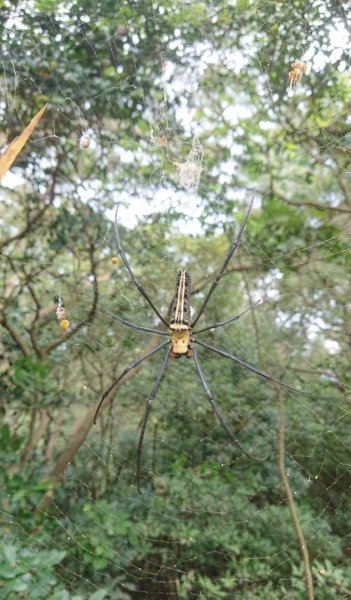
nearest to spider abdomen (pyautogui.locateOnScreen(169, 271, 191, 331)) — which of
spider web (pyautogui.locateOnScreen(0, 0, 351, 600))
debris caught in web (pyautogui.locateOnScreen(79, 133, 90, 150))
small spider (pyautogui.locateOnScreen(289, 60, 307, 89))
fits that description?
spider web (pyautogui.locateOnScreen(0, 0, 351, 600))

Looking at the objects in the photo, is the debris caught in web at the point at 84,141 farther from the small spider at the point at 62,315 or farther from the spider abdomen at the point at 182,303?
the spider abdomen at the point at 182,303

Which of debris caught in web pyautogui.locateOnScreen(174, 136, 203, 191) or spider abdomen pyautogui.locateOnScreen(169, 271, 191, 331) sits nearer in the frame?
spider abdomen pyautogui.locateOnScreen(169, 271, 191, 331)

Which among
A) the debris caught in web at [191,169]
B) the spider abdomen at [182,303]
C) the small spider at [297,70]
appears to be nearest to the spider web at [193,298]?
the debris caught in web at [191,169]

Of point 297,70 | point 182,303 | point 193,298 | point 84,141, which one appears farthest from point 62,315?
point 297,70

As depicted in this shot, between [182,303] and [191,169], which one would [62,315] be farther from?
[191,169]

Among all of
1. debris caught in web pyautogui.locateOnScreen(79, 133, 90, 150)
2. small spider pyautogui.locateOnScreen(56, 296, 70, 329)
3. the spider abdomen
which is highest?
debris caught in web pyautogui.locateOnScreen(79, 133, 90, 150)

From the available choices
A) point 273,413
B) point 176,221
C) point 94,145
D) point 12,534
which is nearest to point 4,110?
point 94,145

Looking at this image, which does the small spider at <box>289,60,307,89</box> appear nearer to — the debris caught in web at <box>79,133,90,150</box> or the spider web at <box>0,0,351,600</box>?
the spider web at <box>0,0,351,600</box>

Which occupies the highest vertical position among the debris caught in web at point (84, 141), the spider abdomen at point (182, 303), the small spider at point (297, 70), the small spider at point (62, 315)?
the small spider at point (297, 70)

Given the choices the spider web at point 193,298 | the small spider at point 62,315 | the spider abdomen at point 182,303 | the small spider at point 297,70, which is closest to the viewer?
the spider abdomen at point 182,303
